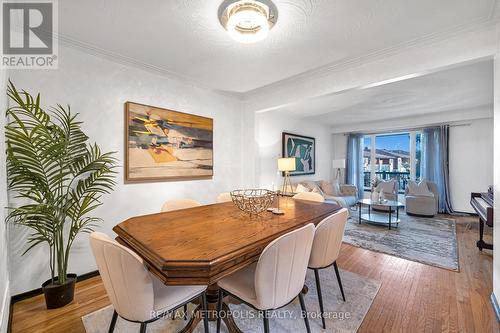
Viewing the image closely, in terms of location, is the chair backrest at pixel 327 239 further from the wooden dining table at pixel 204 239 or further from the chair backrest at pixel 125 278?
the chair backrest at pixel 125 278

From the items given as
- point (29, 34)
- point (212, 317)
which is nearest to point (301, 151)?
point (212, 317)

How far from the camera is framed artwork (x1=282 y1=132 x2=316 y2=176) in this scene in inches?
199

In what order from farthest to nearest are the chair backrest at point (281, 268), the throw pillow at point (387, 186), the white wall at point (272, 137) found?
the throw pillow at point (387, 186)
the white wall at point (272, 137)
the chair backrest at point (281, 268)

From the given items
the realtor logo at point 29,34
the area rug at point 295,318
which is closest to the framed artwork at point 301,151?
the area rug at point 295,318

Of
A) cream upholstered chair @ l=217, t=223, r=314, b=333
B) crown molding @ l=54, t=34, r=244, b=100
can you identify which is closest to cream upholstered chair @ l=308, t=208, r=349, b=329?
cream upholstered chair @ l=217, t=223, r=314, b=333

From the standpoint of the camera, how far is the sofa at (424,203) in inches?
191

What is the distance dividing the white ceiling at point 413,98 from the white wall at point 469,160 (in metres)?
0.60

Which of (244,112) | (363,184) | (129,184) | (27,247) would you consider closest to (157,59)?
(129,184)

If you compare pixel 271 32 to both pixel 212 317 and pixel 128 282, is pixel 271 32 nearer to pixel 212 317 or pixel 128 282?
pixel 128 282

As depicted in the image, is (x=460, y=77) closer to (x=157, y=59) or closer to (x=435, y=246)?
(x=435, y=246)

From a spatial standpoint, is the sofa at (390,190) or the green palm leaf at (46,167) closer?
the green palm leaf at (46,167)

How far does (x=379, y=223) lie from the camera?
4.14 m

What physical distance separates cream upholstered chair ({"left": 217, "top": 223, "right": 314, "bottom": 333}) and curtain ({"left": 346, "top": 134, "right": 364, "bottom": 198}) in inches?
237

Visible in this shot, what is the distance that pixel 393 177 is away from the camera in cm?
635
